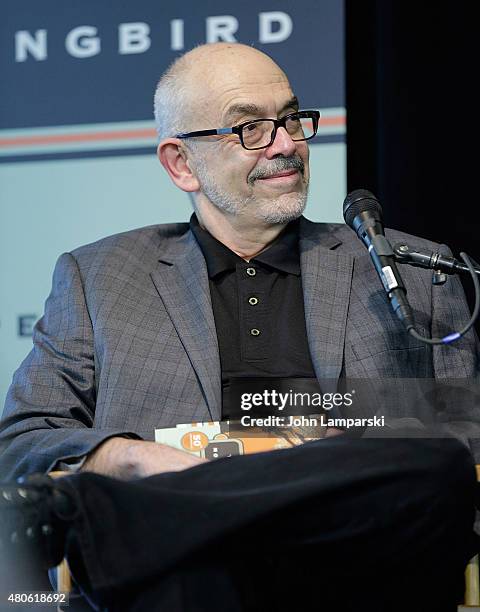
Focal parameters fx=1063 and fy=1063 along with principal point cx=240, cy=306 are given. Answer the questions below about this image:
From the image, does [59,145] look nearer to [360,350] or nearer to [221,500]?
[360,350]

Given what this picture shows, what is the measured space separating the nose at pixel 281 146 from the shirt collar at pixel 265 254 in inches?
8.7

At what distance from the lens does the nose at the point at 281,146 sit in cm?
246

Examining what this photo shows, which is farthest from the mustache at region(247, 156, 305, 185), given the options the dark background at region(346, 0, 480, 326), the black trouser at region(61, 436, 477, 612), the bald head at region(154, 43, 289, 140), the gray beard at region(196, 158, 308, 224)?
the black trouser at region(61, 436, 477, 612)

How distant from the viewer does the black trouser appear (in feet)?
4.63

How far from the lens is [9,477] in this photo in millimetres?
2182

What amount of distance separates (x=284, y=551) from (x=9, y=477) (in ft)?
2.92

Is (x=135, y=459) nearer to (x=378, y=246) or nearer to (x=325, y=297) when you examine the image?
(x=378, y=246)

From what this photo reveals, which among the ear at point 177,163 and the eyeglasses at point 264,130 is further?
the ear at point 177,163

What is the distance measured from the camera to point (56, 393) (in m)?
2.31

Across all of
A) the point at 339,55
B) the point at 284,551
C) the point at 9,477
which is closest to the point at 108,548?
the point at 284,551

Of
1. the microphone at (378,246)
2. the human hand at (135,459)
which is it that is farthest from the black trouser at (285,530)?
the microphone at (378,246)

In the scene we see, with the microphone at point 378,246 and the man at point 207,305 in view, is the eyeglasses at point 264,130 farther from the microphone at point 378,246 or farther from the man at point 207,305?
the microphone at point 378,246

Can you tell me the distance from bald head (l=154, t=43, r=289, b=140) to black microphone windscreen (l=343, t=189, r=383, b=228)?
1.84ft

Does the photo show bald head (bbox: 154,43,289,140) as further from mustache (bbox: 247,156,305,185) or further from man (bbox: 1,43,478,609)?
mustache (bbox: 247,156,305,185)
